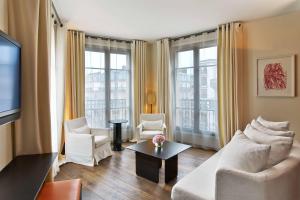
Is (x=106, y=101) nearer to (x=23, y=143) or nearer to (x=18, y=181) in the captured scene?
(x=23, y=143)

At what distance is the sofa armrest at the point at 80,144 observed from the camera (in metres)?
3.48

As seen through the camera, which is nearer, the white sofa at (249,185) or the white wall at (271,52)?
the white sofa at (249,185)

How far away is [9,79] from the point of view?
1529 mm

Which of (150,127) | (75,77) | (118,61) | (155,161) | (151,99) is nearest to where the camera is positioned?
(155,161)

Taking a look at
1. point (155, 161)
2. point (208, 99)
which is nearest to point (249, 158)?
point (155, 161)

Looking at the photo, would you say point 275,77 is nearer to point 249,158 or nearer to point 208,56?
point 208,56

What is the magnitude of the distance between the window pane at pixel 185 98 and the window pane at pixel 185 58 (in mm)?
121

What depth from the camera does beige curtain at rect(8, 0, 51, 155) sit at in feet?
5.92

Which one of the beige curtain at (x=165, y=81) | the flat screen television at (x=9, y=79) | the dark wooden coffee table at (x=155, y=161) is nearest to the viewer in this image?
the flat screen television at (x=9, y=79)

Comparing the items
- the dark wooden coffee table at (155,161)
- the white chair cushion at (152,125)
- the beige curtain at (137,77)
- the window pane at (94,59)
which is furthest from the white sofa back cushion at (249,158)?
the window pane at (94,59)

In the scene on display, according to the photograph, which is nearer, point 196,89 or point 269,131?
point 269,131

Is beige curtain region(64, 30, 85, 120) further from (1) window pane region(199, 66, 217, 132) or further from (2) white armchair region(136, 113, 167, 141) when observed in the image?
(1) window pane region(199, 66, 217, 132)

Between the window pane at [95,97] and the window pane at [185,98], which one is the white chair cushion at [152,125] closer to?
the window pane at [185,98]

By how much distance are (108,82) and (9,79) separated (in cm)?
336
